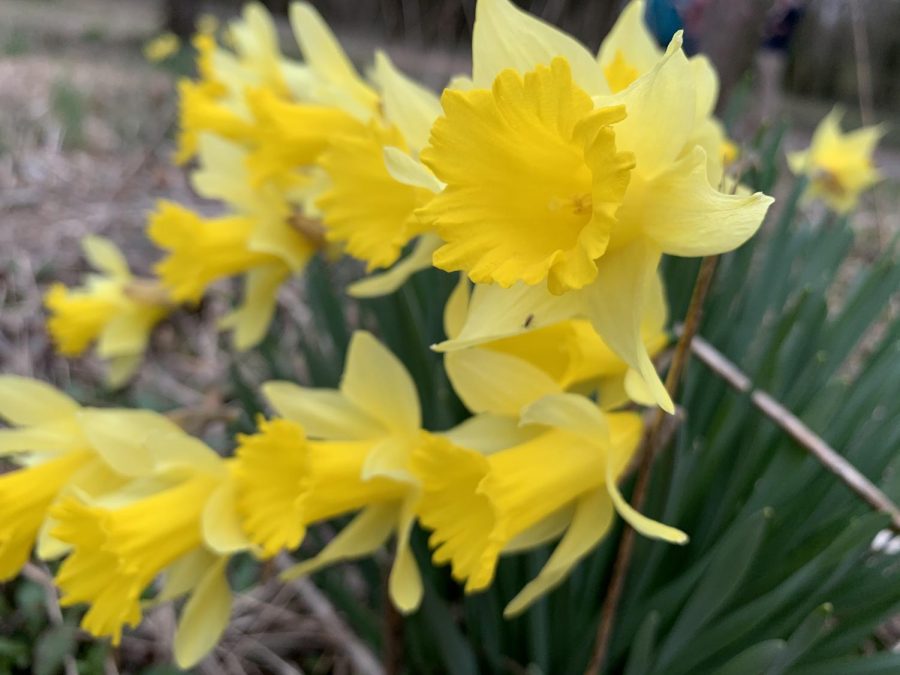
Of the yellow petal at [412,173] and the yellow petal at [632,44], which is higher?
the yellow petal at [632,44]

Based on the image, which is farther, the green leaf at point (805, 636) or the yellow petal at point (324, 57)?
the yellow petal at point (324, 57)

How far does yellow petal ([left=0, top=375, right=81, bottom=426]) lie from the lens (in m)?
1.08

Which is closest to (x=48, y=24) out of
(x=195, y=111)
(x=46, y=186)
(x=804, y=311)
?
Result: (x=46, y=186)

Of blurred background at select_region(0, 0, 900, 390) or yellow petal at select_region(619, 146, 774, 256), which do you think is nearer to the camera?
yellow petal at select_region(619, 146, 774, 256)

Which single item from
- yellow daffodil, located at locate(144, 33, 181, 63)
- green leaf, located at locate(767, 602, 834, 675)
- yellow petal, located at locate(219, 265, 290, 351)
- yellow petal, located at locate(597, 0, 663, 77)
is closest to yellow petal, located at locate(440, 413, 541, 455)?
green leaf, located at locate(767, 602, 834, 675)

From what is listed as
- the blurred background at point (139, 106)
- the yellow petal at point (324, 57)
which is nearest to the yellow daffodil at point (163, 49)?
the blurred background at point (139, 106)

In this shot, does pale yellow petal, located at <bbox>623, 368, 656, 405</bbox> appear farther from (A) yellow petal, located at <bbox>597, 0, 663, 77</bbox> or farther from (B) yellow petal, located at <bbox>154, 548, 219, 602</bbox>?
(B) yellow petal, located at <bbox>154, 548, 219, 602</bbox>

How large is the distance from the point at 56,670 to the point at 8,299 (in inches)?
55.7

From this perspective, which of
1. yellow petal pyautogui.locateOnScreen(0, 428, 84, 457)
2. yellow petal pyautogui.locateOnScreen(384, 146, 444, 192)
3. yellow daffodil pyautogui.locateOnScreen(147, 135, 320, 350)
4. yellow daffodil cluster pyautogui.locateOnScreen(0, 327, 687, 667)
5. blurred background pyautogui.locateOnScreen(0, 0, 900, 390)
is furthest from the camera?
blurred background pyautogui.locateOnScreen(0, 0, 900, 390)

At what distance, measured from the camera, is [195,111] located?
1456 millimetres

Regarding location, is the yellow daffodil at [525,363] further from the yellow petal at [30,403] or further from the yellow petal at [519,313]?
the yellow petal at [30,403]

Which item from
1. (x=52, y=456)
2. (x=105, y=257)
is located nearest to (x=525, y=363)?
(x=52, y=456)

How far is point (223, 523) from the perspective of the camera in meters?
0.94

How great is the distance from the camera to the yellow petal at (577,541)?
0.81m
